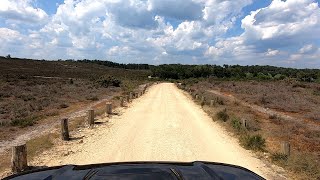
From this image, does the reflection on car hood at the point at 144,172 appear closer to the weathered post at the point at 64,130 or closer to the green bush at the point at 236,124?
the weathered post at the point at 64,130

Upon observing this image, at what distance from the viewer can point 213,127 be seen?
62.7 feet

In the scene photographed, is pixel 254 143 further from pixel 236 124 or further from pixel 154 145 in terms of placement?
pixel 236 124

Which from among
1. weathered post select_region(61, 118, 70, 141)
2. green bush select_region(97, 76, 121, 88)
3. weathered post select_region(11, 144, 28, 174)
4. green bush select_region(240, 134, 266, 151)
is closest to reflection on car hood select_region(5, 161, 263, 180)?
weathered post select_region(11, 144, 28, 174)

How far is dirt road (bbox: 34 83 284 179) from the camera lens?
11.7m

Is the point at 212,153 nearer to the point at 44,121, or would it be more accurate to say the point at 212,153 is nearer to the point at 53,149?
the point at 53,149

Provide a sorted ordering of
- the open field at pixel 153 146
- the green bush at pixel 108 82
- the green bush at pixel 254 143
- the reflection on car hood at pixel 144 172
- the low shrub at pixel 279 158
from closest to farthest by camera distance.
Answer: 1. the reflection on car hood at pixel 144 172
2. the open field at pixel 153 146
3. the low shrub at pixel 279 158
4. the green bush at pixel 254 143
5. the green bush at pixel 108 82

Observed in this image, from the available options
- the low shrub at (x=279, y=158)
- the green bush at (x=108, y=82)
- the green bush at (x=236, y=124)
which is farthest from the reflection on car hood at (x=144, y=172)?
the green bush at (x=108, y=82)

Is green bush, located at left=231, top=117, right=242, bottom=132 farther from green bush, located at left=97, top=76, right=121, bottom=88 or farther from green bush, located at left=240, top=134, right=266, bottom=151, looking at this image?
green bush, located at left=97, top=76, right=121, bottom=88

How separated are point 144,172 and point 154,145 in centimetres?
1093

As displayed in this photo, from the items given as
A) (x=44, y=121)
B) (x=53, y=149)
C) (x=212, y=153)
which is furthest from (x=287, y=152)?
(x=44, y=121)

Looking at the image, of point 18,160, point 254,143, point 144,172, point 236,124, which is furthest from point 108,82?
point 144,172

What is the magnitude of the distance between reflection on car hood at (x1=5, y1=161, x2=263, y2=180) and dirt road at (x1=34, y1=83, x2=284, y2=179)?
7527 mm

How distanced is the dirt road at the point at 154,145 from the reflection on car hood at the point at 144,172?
7527 millimetres

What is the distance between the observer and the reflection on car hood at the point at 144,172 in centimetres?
290
